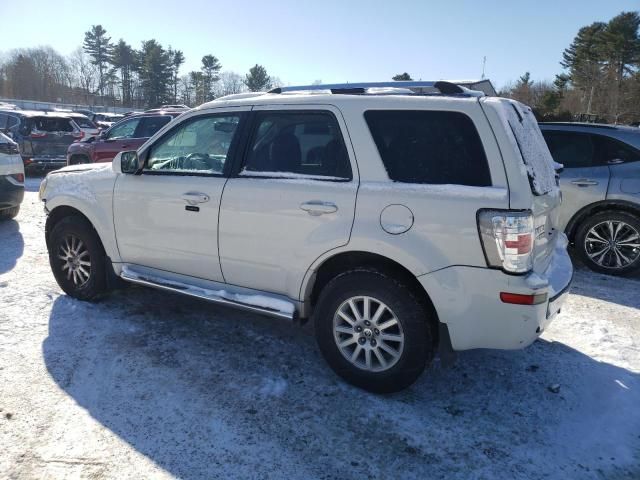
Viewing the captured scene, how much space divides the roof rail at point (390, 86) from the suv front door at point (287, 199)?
360 millimetres

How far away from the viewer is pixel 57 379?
3.36 m

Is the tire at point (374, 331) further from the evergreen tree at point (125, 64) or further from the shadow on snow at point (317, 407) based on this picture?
the evergreen tree at point (125, 64)

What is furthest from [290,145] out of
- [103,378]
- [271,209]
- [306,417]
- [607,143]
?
[607,143]

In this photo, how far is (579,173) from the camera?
20.0 ft

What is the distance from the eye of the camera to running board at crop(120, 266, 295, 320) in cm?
345

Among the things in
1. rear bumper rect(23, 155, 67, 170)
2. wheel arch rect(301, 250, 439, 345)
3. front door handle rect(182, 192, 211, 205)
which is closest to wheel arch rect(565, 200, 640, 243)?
wheel arch rect(301, 250, 439, 345)

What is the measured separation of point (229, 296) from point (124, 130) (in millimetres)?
9455

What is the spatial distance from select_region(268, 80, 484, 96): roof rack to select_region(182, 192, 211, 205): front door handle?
1142mm

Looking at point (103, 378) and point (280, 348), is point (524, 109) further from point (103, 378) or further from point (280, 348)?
point (103, 378)

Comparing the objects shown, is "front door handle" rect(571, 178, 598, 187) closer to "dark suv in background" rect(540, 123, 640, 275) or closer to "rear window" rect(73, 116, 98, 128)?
"dark suv in background" rect(540, 123, 640, 275)

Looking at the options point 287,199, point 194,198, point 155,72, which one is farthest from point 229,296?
point 155,72

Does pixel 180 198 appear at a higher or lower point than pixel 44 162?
higher

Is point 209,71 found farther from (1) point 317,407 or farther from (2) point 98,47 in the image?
(1) point 317,407

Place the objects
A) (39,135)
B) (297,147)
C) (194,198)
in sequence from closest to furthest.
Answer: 1. (297,147)
2. (194,198)
3. (39,135)
